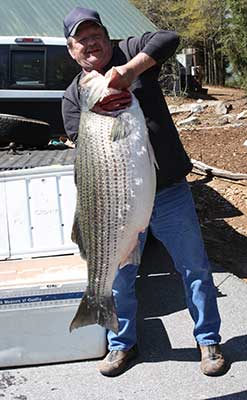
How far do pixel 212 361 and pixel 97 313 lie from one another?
91cm

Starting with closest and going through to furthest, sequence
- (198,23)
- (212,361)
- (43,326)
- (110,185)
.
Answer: (110,185) → (212,361) → (43,326) → (198,23)

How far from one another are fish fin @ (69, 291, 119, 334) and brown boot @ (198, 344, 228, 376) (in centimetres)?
78

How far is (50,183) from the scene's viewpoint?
14.8 feet

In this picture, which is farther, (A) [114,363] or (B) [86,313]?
(A) [114,363]

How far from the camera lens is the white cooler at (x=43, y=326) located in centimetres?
354

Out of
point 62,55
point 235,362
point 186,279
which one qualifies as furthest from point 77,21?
point 62,55

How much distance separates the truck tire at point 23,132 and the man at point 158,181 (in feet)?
10.3

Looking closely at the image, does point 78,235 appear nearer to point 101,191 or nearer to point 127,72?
point 101,191

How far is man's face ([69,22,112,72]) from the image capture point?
2.71 m

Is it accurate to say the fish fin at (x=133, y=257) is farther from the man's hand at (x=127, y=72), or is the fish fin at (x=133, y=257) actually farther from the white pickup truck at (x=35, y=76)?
the white pickup truck at (x=35, y=76)

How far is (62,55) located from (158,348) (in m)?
4.94

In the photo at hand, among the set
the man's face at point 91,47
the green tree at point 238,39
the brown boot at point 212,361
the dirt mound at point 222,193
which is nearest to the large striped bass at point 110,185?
the man's face at point 91,47

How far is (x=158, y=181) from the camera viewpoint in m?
3.15

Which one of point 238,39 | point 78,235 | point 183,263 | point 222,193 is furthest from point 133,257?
point 238,39
